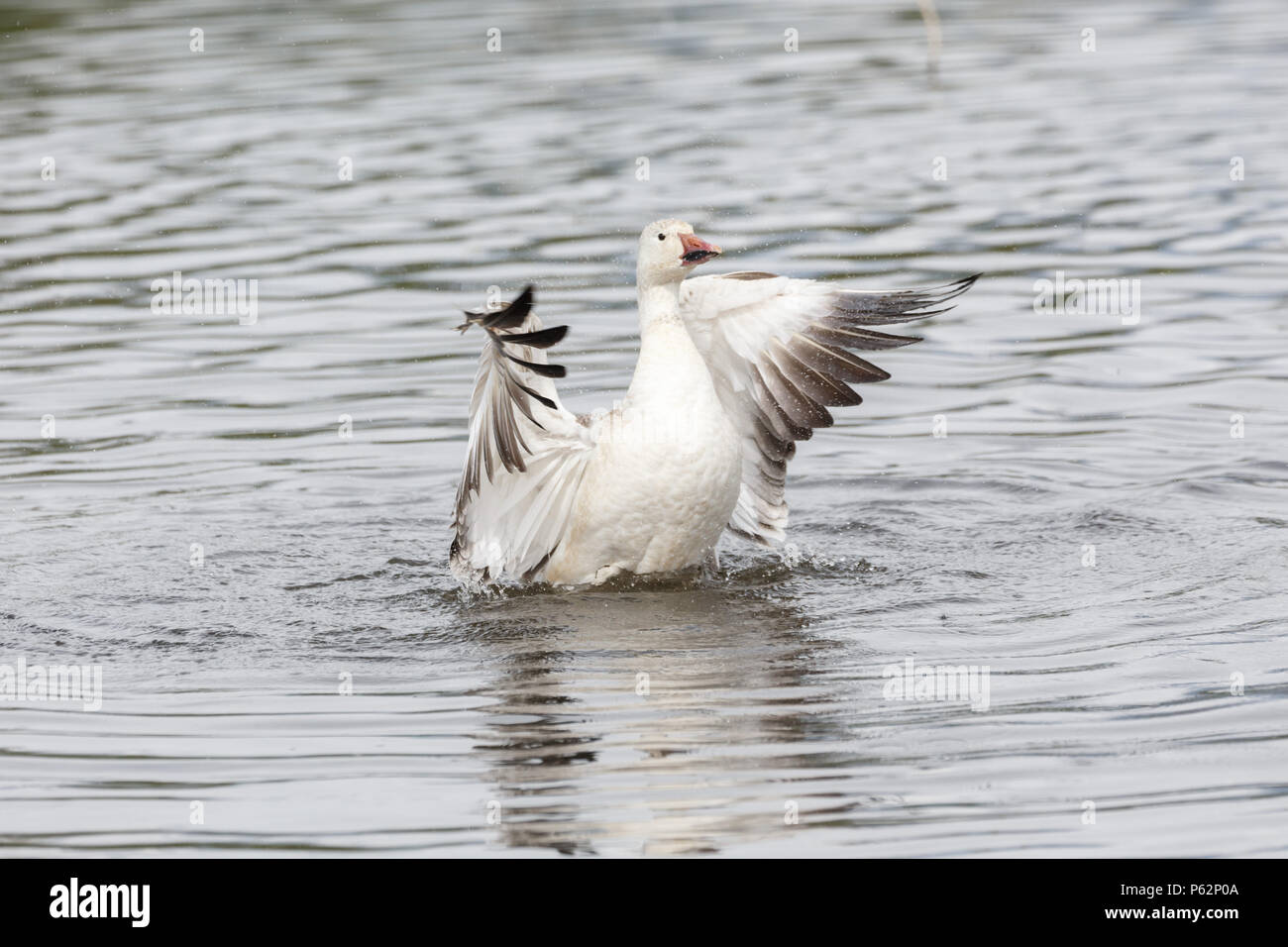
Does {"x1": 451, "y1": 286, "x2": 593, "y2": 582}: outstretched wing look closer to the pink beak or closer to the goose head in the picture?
the goose head

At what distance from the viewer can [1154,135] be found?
792 inches

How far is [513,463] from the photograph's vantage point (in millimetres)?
8852

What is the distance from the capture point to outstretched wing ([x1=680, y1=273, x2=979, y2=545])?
9.88m

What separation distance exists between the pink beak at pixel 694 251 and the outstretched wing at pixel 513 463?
89cm

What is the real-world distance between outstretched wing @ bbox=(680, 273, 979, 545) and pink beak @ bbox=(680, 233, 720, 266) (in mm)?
474

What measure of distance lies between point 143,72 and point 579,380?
14728 mm

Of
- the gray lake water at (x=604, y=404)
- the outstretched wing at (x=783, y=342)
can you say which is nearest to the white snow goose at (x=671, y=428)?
the outstretched wing at (x=783, y=342)

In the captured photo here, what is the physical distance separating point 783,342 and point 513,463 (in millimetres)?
1898

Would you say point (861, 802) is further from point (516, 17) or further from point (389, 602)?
point (516, 17)

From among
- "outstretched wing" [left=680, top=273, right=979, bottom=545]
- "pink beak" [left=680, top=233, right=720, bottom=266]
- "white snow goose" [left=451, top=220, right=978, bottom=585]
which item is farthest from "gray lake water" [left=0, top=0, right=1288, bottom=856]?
"pink beak" [left=680, top=233, right=720, bottom=266]

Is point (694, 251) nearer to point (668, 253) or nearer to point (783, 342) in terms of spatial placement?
point (668, 253)

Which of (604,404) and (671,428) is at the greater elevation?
(604,404)

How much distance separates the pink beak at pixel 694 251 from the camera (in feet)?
29.8

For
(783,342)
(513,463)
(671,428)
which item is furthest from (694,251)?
(513,463)
